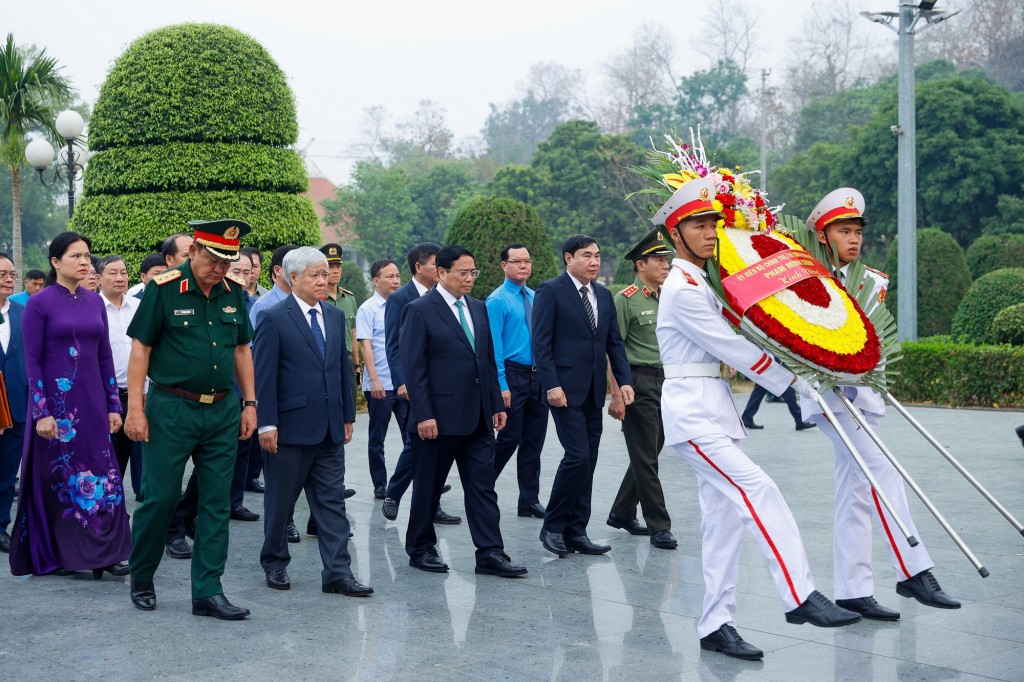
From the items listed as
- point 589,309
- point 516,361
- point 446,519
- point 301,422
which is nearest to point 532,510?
point 446,519

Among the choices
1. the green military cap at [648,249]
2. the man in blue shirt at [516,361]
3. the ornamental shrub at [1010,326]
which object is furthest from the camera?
the ornamental shrub at [1010,326]

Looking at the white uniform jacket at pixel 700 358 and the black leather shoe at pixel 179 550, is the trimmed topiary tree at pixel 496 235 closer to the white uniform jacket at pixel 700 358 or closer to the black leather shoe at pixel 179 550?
the black leather shoe at pixel 179 550

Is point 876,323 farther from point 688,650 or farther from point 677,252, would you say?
point 688,650

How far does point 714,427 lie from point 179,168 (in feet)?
35.0

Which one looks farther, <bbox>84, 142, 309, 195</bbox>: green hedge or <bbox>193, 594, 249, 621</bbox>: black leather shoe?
<bbox>84, 142, 309, 195</bbox>: green hedge

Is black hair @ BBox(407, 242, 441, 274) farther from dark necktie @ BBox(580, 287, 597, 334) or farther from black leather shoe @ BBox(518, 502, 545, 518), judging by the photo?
black leather shoe @ BBox(518, 502, 545, 518)

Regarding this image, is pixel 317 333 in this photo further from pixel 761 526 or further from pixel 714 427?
pixel 761 526

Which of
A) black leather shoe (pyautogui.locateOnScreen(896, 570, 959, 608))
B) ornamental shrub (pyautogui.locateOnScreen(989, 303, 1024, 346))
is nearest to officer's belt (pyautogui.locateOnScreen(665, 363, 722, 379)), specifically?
black leather shoe (pyautogui.locateOnScreen(896, 570, 959, 608))

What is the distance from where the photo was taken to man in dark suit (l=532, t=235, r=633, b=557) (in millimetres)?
7051

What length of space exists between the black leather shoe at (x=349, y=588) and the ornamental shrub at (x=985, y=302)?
13.4 metres

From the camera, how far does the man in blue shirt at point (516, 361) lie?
8062mm

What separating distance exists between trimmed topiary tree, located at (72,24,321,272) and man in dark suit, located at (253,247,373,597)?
8.14 metres

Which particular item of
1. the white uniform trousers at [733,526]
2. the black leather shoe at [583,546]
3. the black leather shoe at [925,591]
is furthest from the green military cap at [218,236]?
the black leather shoe at [925,591]

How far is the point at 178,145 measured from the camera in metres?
14.3
